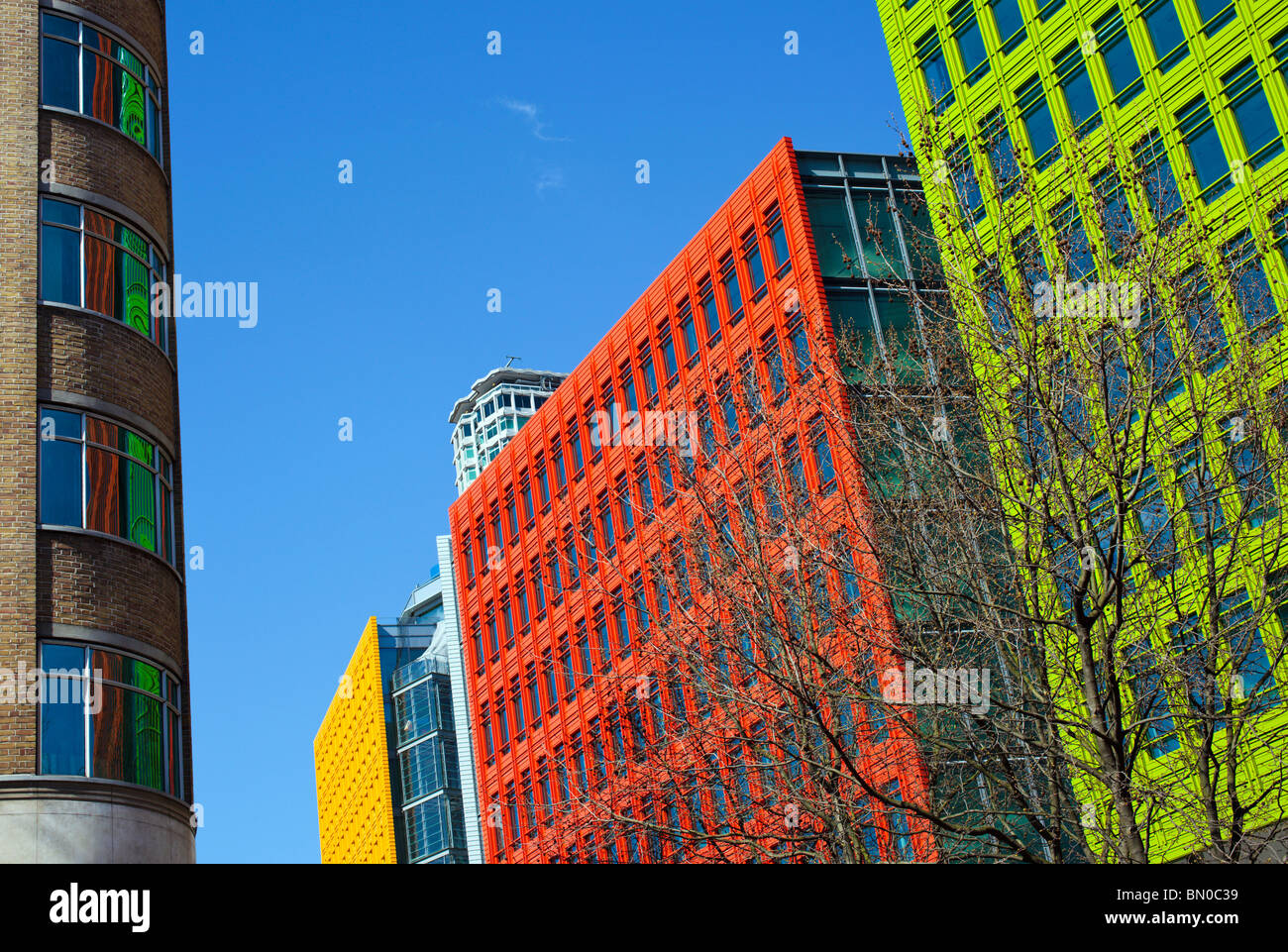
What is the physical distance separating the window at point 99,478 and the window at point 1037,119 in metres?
22.7

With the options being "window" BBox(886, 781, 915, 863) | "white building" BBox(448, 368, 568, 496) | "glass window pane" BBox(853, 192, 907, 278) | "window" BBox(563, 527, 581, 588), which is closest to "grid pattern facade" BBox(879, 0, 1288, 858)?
"window" BBox(886, 781, 915, 863)

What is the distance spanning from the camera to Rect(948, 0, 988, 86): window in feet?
121

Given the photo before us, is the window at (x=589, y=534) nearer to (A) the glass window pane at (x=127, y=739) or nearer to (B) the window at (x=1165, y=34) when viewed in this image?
(B) the window at (x=1165, y=34)

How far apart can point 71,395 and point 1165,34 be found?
25220 mm

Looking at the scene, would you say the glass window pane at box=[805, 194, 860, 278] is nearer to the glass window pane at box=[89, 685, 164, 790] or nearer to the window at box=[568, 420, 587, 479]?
the window at box=[568, 420, 587, 479]

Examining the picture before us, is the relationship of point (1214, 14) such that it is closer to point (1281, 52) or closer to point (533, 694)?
point (1281, 52)

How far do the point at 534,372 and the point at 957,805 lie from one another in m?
140

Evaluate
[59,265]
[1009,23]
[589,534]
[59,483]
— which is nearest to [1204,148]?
[1009,23]

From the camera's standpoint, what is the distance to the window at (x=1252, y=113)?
29.6 m

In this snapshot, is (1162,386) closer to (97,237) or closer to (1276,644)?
(1276,644)

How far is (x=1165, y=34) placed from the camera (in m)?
32.2

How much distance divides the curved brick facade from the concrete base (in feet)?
0.14

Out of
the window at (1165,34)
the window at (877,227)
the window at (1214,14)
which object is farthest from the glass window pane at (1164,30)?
the window at (877,227)

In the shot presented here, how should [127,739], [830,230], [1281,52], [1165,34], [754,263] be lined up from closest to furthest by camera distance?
[127,739] → [1281,52] → [1165,34] → [830,230] → [754,263]
